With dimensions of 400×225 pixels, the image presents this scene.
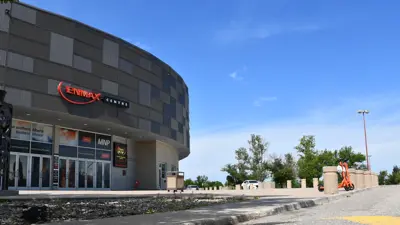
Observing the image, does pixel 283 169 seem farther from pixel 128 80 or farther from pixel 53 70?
pixel 53 70

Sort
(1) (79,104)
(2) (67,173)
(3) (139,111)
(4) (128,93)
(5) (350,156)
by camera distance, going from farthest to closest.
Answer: (5) (350,156) < (3) (139,111) < (4) (128,93) < (2) (67,173) < (1) (79,104)

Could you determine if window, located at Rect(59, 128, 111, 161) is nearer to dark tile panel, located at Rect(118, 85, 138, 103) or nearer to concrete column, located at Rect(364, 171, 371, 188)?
dark tile panel, located at Rect(118, 85, 138, 103)

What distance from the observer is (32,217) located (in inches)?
382

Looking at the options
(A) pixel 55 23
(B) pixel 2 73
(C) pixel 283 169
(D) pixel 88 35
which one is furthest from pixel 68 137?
(C) pixel 283 169

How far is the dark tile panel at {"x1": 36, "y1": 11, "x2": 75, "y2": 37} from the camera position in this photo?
97.6 feet

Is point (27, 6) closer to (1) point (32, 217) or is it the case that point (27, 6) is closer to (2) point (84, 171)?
(2) point (84, 171)

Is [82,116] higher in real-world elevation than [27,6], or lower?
lower

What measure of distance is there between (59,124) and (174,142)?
50.6 feet

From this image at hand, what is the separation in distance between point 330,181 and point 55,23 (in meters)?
21.9

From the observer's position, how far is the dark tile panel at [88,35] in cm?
3225

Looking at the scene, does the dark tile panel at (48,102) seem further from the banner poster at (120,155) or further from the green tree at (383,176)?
the green tree at (383,176)

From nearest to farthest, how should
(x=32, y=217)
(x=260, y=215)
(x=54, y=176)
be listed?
(x=32, y=217), (x=260, y=215), (x=54, y=176)

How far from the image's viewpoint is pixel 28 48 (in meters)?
28.8

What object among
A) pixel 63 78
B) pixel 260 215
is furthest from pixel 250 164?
pixel 260 215
